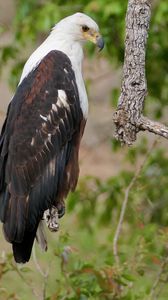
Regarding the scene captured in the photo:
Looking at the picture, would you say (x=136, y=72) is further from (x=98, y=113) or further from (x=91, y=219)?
(x=98, y=113)

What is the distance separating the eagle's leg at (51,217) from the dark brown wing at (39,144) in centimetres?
3

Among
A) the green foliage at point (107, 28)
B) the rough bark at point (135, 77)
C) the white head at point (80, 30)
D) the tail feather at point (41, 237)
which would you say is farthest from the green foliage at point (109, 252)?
the rough bark at point (135, 77)

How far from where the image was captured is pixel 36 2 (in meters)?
9.05

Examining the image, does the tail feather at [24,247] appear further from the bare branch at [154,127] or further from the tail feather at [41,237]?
the bare branch at [154,127]

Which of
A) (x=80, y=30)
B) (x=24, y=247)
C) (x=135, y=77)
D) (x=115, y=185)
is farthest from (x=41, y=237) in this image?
(x=115, y=185)

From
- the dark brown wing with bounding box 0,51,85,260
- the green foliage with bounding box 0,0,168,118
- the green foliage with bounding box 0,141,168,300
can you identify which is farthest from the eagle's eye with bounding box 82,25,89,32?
the green foliage with bounding box 0,0,168,118

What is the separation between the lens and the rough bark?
206 inches

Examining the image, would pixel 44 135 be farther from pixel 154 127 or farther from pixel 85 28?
pixel 154 127

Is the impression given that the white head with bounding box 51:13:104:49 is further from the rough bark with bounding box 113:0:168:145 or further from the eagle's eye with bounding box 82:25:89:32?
the rough bark with bounding box 113:0:168:145

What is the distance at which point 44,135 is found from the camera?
249 inches

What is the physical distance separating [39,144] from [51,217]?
45cm

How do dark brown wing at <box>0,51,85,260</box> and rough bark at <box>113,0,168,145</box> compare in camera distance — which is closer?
rough bark at <box>113,0,168,145</box>

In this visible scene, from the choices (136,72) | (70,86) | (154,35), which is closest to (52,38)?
(70,86)

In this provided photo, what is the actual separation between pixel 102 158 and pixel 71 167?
882cm
